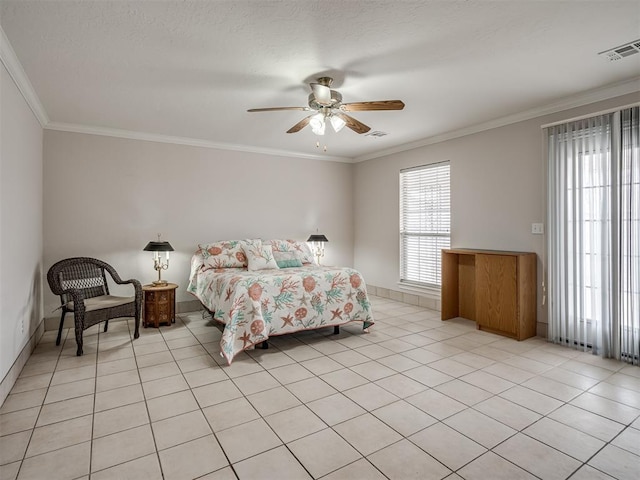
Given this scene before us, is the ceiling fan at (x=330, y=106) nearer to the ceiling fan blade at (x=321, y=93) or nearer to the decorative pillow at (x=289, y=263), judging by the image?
the ceiling fan blade at (x=321, y=93)

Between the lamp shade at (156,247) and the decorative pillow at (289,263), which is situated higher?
the lamp shade at (156,247)

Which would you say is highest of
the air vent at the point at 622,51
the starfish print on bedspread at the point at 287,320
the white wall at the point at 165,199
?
the air vent at the point at 622,51

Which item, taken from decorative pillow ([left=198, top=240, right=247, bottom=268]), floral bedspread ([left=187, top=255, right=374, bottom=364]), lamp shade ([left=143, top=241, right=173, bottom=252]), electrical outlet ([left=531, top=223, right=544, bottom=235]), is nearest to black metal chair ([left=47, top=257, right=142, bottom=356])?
lamp shade ([left=143, top=241, right=173, bottom=252])

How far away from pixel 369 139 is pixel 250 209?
2.20m

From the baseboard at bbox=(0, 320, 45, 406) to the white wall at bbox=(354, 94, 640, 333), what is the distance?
4.88 metres

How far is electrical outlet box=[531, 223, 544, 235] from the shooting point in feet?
12.8

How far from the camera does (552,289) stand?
3.77 m

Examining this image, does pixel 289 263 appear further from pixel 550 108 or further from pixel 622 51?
pixel 622 51

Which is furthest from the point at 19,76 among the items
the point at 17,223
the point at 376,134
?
the point at 376,134

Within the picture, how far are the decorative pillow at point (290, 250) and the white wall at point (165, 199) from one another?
0.63 m

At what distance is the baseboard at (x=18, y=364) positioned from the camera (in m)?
2.54

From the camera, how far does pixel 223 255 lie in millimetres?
4875

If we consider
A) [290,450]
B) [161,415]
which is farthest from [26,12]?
[290,450]

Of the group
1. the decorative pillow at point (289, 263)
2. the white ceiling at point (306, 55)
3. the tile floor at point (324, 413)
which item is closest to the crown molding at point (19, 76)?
the white ceiling at point (306, 55)
